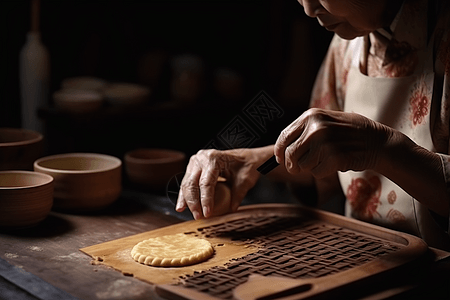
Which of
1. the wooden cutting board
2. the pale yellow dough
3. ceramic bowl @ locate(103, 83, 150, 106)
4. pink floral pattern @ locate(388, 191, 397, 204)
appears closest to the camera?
the wooden cutting board

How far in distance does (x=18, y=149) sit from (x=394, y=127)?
4.63ft

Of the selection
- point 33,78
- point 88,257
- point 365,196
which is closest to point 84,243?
point 88,257

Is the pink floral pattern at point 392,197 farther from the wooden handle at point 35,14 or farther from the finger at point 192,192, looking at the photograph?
the wooden handle at point 35,14

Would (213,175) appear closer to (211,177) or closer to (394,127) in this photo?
(211,177)

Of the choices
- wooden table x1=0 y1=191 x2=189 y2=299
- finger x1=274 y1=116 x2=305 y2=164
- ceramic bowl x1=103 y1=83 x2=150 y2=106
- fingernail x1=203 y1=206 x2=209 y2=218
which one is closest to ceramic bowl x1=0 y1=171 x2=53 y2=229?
wooden table x1=0 y1=191 x2=189 y2=299

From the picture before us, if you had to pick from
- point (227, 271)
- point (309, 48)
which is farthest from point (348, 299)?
point (309, 48)

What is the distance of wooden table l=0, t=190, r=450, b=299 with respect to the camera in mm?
1464

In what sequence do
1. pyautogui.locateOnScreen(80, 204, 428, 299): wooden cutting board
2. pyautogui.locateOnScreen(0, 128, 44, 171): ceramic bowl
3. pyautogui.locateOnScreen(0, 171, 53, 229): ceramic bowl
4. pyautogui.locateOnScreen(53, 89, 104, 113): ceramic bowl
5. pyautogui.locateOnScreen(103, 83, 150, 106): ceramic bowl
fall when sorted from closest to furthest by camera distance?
pyautogui.locateOnScreen(80, 204, 428, 299): wooden cutting board < pyautogui.locateOnScreen(0, 171, 53, 229): ceramic bowl < pyautogui.locateOnScreen(0, 128, 44, 171): ceramic bowl < pyautogui.locateOnScreen(53, 89, 104, 113): ceramic bowl < pyautogui.locateOnScreen(103, 83, 150, 106): ceramic bowl

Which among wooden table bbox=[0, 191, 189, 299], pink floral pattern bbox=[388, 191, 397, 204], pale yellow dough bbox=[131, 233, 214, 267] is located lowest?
wooden table bbox=[0, 191, 189, 299]

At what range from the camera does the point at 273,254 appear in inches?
66.1

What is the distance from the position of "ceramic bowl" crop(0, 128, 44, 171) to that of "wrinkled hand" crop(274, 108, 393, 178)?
1.15 meters

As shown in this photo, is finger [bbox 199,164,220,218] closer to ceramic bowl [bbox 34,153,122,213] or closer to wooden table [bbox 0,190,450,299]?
wooden table [bbox 0,190,450,299]

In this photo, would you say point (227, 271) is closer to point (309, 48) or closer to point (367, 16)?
point (367, 16)

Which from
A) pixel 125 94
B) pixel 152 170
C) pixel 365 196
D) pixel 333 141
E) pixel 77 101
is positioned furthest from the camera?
pixel 125 94
